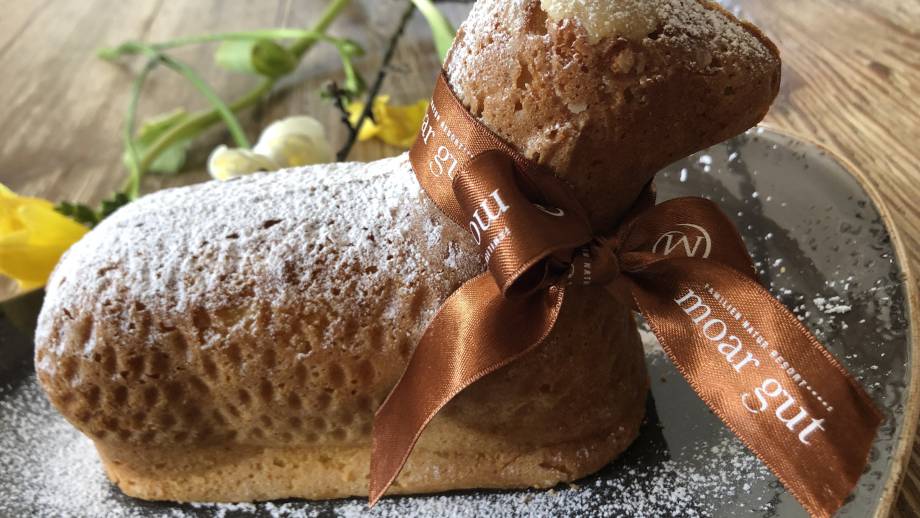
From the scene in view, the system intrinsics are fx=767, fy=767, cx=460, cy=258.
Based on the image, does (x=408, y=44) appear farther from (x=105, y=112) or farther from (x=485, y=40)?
(x=485, y=40)

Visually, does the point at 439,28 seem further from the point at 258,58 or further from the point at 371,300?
the point at 371,300

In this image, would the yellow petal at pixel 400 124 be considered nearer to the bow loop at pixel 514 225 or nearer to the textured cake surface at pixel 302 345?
the textured cake surface at pixel 302 345

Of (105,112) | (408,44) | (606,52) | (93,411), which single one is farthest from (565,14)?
(105,112)

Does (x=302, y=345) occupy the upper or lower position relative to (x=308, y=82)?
upper

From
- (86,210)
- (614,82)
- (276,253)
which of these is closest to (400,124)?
(86,210)

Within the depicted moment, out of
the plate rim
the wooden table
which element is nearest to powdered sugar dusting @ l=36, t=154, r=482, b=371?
the plate rim
